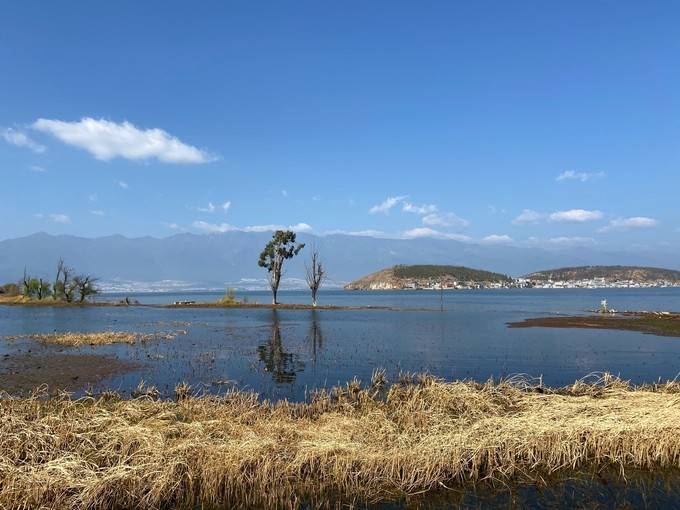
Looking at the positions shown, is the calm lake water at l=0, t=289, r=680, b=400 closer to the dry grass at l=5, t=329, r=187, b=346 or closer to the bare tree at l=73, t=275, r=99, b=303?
the dry grass at l=5, t=329, r=187, b=346

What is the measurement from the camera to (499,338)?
41.2 metres

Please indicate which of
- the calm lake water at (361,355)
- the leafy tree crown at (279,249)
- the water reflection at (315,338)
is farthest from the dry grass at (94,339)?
→ the leafy tree crown at (279,249)

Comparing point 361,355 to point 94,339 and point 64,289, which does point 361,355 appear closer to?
point 94,339

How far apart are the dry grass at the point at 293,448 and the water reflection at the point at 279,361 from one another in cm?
893

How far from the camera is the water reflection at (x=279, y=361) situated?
24.6 m

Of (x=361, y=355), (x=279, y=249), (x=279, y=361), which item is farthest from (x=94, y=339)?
(x=279, y=249)

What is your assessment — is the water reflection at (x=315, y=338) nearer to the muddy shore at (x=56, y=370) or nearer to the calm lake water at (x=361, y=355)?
the calm lake water at (x=361, y=355)

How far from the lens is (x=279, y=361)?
29.2 metres

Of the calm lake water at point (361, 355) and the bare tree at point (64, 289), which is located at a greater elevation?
the bare tree at point (64, 289)

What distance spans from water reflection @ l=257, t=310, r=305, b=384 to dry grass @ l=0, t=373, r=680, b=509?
351 inches

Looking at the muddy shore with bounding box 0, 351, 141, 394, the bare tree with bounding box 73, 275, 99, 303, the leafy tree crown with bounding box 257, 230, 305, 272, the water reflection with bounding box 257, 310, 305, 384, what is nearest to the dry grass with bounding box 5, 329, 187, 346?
the muddy shore with bounding box 0, 351, 141, 394

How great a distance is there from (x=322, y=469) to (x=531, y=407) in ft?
25.3

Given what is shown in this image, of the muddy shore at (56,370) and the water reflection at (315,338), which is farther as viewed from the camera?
the water reflection at (315,338)

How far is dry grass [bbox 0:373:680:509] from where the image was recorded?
34.0 feet
